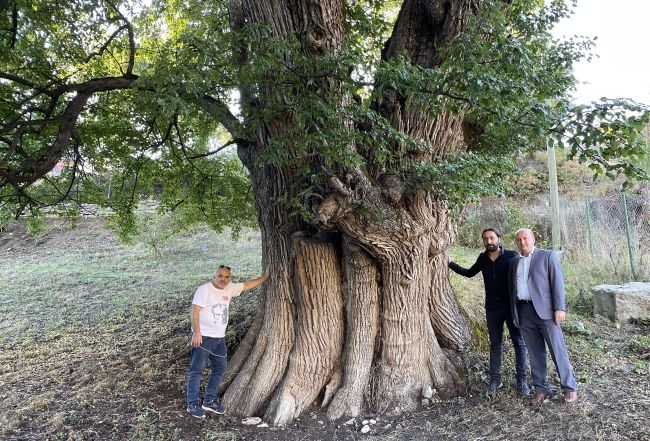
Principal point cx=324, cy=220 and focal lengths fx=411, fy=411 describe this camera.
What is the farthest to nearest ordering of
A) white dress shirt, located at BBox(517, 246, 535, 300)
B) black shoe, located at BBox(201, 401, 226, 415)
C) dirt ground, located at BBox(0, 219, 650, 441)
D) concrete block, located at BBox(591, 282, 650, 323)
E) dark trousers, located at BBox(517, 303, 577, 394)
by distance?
concrete block, located at BBox(591, 282, 650, 323) → black shoe, located at BBox(201, 401, 226, 415) → white dress shirt, located at BBox(517, 246, 535, 300) → dark trousers, located at BBox(517, 303, 577, 394) → dirt ground, located at BBox(0, 219, 650, 441)

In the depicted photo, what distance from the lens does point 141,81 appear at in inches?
128

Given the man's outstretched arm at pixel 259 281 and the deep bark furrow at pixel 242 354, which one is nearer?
the man's outstretched arm at pixel 259 281

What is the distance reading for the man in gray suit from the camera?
148 inches

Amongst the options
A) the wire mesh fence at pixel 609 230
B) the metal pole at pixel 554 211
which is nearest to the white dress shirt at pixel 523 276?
the wire mesh fence at pixel 609 230

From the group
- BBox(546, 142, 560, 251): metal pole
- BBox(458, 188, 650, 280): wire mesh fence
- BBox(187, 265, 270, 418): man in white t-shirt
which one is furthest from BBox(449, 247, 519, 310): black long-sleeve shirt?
BBox(546, 142, 560, 251): metal pole

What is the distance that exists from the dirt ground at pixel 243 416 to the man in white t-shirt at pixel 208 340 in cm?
18

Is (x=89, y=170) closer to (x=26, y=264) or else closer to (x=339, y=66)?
(x=339, y=66)

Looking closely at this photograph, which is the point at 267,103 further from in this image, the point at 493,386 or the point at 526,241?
the point at 493,386

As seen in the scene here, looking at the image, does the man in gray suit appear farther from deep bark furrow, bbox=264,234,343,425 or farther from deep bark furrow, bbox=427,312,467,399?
deep bark furrow, bbox=264,234,343,425

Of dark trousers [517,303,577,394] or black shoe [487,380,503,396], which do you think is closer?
dark trousers [517,303,577,394]

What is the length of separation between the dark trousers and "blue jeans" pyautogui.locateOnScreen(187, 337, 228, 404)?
3.15m

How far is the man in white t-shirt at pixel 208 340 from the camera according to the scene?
173 inches

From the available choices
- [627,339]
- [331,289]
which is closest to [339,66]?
[331,289]

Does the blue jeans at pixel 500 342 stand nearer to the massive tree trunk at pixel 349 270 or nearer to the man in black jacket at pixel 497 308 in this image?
the man in black jacket at pixel 497 308
